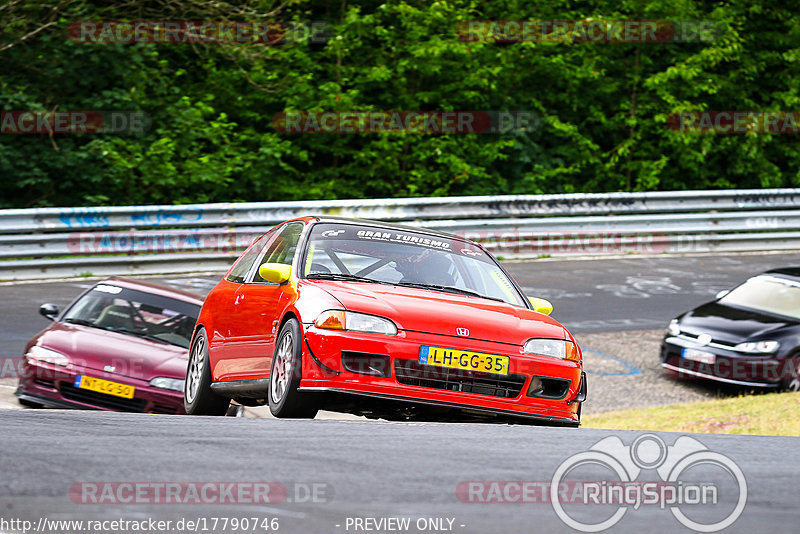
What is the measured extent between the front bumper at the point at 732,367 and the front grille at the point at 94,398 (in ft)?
21.4

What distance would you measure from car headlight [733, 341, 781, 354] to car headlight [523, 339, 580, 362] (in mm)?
6647

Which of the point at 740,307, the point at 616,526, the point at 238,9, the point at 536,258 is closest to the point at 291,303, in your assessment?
the point at 616,526

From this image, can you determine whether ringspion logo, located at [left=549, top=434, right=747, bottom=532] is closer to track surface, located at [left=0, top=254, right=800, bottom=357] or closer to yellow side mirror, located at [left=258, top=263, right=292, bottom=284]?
yellow side mirror, located at [left=258, top=263, right=292, bottom=284]

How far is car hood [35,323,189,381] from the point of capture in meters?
10.0

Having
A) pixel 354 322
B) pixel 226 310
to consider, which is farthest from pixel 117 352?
pixel 354 322

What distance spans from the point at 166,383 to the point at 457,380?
427cm

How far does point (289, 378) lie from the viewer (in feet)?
21.4

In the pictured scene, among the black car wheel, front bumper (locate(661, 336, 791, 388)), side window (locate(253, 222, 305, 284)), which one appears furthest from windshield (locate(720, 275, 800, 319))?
side window (locate(253, 222, 305, 284))

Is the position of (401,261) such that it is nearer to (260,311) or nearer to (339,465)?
(260,311)

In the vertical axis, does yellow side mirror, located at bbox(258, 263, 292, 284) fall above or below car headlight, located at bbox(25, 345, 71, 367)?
above

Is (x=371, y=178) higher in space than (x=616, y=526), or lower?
lower

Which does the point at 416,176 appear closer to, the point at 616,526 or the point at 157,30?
the point at 157,30

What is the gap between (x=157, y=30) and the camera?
2128 cm

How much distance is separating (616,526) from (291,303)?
3.47 m
